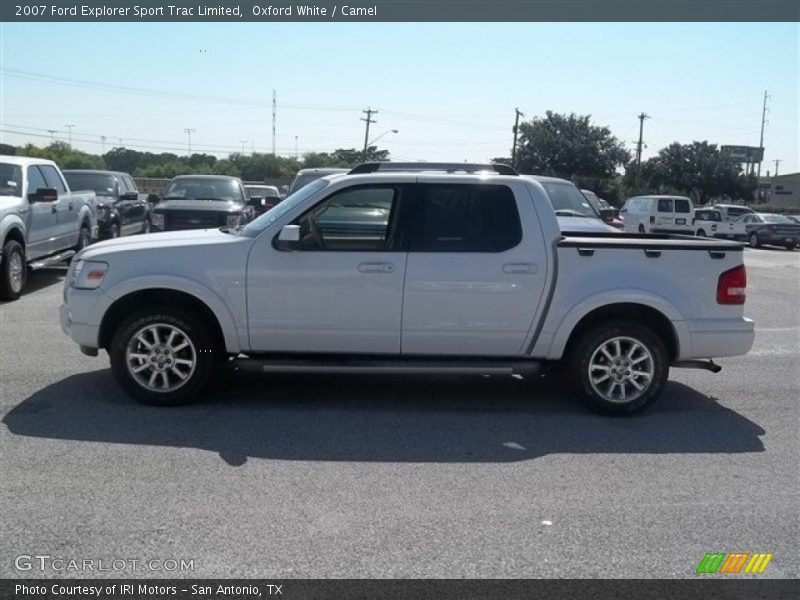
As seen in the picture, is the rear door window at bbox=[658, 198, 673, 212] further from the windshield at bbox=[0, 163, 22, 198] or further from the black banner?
the black banner

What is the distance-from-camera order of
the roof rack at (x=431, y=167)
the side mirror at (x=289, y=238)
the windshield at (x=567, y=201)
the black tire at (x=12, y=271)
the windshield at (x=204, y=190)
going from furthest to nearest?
the windshield at (x=204, y=190)
the windshield at (x=567, y=201)
the black tire at (x=12, y=271)
the roof rack at (x=431, y=167)
the side mirror at (x=289, y=238)

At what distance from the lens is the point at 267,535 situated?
14.9 ft

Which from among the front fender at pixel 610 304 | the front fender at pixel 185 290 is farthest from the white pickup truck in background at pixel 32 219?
the front fender at pixel 610 304

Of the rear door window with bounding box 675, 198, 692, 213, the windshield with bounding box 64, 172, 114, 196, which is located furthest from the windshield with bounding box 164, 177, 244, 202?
the rear door window with bounding box 675, 198, 692, 213

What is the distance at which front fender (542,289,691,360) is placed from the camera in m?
6.85

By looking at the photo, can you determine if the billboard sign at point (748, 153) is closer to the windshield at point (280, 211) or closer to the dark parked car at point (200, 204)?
the dark parked car at point (200, 204)

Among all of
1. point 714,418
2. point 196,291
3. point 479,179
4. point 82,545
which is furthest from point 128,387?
point 714,418

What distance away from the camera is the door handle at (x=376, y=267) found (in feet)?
22.2

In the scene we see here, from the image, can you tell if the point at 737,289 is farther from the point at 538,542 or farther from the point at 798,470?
the point at 538,542

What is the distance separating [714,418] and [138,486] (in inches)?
Answer: 179

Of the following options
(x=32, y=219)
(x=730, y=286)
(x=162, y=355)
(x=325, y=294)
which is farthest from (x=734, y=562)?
(x=32, y=219)

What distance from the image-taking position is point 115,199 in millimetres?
20266

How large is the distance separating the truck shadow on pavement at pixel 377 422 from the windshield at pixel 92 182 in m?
13.9

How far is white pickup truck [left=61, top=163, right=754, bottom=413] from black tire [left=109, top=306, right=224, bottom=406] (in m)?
0.01
